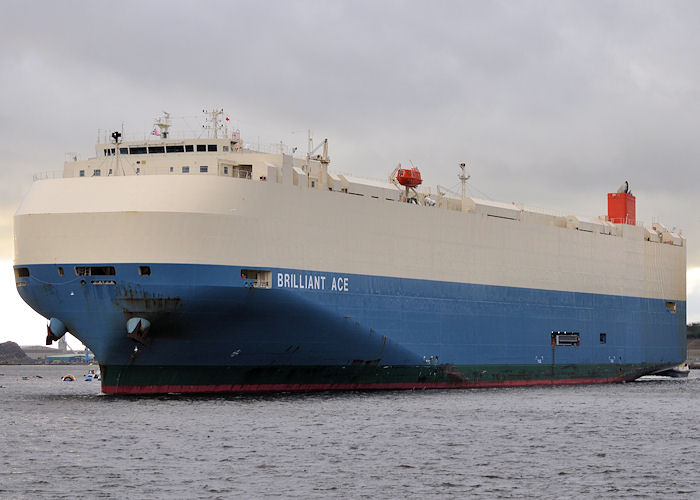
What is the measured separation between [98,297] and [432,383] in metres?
18.2

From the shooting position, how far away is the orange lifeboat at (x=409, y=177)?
52375 mm

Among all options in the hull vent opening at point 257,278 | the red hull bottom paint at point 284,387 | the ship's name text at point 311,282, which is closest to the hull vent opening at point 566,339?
the red hull bottom paint at point 284,387

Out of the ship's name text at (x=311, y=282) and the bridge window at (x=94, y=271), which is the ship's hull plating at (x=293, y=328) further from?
the bridge window at (x=94, y=271)

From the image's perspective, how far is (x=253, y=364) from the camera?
4538cm

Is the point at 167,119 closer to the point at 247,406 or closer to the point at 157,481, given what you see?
the point at 247,406

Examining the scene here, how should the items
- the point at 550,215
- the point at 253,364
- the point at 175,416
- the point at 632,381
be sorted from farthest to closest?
1. the point at 632,381
2. the point at 550,215
3. the point at 253,364
4. the point at 175,416

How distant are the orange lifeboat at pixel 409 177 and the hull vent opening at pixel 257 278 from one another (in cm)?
1104

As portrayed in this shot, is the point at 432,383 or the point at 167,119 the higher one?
the point at 167,119

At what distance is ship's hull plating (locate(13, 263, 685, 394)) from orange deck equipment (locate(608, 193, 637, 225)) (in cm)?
1241

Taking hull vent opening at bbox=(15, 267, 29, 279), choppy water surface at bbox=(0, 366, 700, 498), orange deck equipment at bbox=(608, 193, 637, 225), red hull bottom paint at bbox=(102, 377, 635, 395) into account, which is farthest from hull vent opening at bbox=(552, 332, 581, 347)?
hull vent opening at bbox=(15, 267, 29, 279)

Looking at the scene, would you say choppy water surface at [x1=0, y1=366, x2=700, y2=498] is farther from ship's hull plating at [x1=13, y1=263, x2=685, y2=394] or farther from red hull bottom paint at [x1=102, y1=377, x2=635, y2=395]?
ship's hull plating at [x1=13, y1=263, x2=685, y2=394]

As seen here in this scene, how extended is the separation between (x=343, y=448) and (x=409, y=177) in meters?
23.2

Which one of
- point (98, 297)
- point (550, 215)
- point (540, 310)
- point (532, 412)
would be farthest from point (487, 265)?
point (98, 297)

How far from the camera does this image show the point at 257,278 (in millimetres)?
43844
